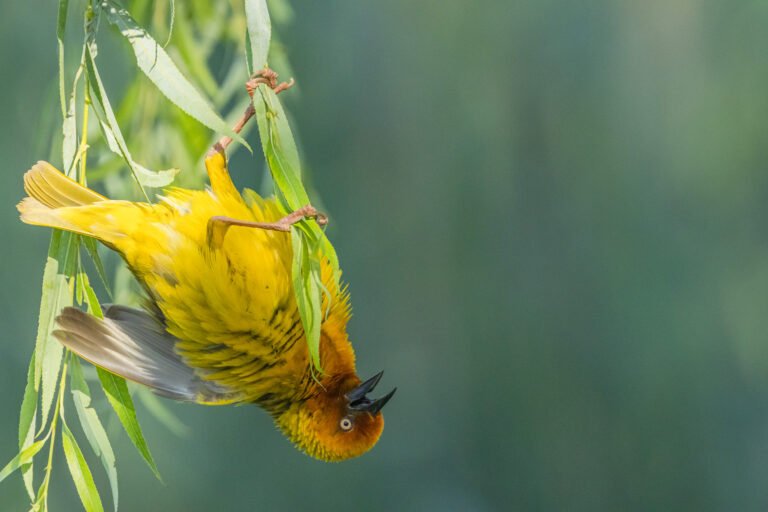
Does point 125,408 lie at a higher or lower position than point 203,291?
lower

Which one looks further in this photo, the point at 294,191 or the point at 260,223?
the point at 260,223

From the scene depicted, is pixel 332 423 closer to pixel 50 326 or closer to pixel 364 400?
pixel 364 400

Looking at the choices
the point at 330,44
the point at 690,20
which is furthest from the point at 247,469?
the point at 690,20

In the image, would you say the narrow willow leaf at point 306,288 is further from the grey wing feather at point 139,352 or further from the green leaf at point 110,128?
the grey wing feather at point 139,352

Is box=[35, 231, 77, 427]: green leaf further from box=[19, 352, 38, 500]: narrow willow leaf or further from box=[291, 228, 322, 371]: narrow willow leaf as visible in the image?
box=[291, 228, 322, 371]: narrow willow leaf

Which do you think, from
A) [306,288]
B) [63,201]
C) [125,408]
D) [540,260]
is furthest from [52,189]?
[540,260]

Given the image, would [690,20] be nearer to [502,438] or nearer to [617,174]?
[617,174]

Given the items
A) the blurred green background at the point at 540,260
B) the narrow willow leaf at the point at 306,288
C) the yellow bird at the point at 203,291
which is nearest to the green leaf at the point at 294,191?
the narrow willow leaf at the point at 306,288
